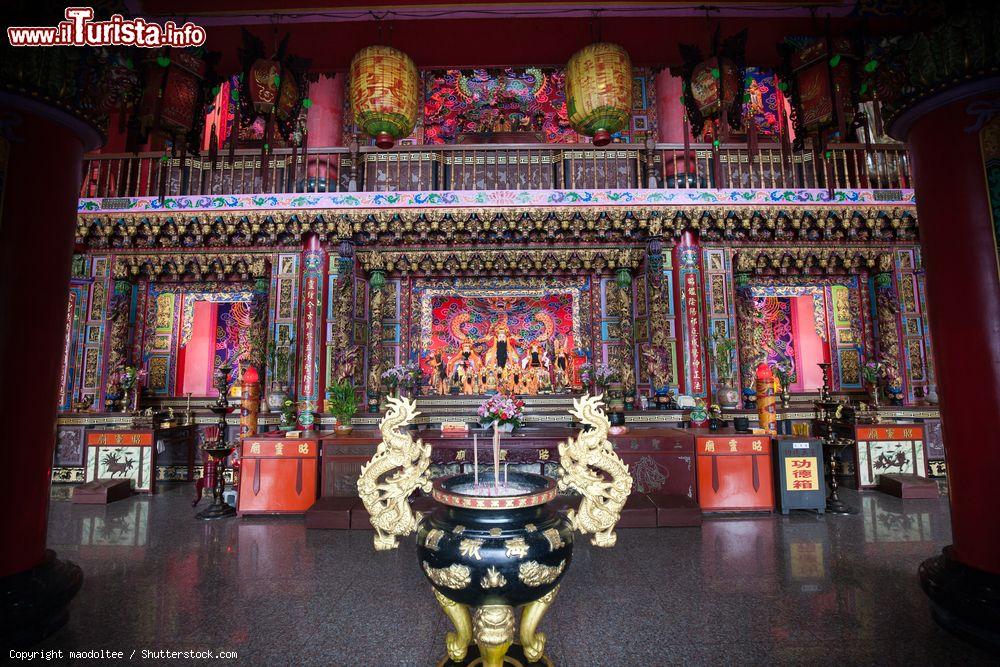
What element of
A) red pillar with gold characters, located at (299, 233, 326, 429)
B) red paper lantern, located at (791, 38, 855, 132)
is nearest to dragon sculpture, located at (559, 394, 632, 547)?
red paper lantern, located at (791, 38, 855, 132)

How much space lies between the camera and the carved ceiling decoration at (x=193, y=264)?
688cm

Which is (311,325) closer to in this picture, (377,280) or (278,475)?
(377,280)

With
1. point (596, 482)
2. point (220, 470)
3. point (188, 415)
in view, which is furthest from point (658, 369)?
point (188, 415)

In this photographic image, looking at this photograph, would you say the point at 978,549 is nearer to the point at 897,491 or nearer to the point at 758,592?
the point at 758,592

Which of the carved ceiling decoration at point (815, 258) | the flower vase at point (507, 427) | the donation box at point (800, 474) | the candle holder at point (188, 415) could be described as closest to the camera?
the donation box at point (800, 474)

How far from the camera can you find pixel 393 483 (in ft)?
6.87

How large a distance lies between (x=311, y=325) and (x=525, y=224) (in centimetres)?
333

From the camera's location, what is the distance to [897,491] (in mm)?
5242

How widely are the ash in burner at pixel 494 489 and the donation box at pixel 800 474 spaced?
3.79 meters

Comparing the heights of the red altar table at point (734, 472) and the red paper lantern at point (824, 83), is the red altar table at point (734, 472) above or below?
below

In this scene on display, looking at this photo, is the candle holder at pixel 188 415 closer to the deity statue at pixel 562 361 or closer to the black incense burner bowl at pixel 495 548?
the deity statue at pixel 562 361

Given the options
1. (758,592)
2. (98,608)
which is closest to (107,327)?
(98,608)

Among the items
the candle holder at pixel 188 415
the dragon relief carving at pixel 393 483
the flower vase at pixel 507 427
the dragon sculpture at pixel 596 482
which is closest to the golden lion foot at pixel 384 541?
the dragon relief carving at pixel 393 483

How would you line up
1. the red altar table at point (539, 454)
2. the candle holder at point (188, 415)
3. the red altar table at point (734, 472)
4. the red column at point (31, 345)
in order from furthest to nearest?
the candle holder at point (188, 415), the red altar table at point (539, 454), the red altar table at point (734, 472), the red column at point (31, 345)
